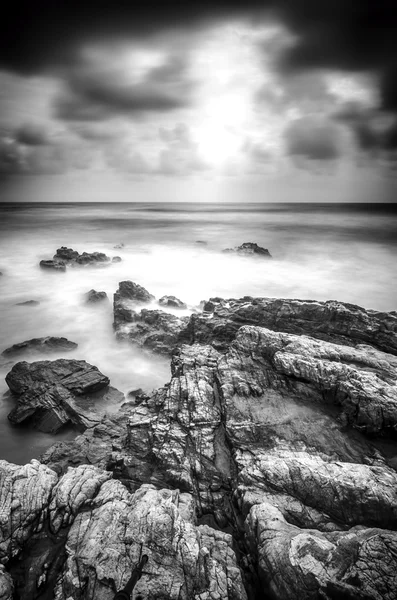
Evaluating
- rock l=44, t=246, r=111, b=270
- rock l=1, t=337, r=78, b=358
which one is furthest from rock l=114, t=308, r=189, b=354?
rock l=44, t=246, r=111, b=270

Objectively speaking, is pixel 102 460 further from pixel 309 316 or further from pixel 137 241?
pixel 137 241

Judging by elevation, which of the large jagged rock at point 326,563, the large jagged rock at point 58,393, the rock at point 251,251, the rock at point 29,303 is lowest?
the large jagged rock at point 58,393

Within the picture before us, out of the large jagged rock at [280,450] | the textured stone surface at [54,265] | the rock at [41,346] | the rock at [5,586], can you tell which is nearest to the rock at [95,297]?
the rock at [41,346]

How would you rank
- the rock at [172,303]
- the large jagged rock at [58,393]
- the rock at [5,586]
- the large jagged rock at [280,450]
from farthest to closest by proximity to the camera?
the rock at [172,303] → the large jagged rock at [58,393] → the large jagged rock at [280,450] → the rock at [5,586]

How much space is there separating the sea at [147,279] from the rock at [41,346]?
0.70 metres

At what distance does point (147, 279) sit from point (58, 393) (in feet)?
68.4

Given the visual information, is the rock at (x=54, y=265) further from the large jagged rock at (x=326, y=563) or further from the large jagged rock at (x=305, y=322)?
the large jagged rock at (x=326, y=563)

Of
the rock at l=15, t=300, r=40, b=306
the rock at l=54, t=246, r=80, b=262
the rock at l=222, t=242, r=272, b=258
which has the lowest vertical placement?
the rock at l=15, t=300, r=40, b=306

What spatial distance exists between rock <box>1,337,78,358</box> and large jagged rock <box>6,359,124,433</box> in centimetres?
345

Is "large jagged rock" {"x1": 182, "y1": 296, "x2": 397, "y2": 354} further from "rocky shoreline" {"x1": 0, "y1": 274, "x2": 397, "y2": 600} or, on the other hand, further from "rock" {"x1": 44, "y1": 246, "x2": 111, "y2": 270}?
"rock" {"x1": 44, "y1": 246, "x2": 111, "y2": 270}

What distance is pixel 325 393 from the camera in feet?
30.6

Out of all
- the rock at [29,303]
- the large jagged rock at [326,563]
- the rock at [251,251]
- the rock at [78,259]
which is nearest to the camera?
the large jagged rock at [326,563]

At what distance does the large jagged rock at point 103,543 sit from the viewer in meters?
5.50

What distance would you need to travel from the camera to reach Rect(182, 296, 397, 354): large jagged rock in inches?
520
